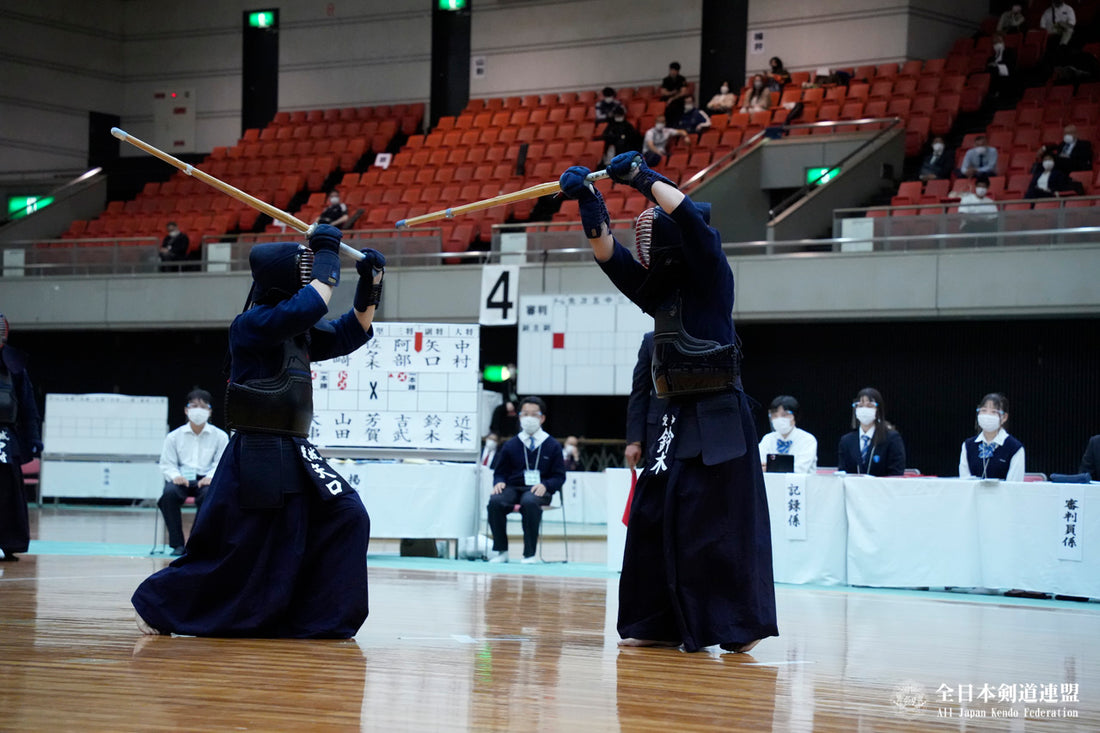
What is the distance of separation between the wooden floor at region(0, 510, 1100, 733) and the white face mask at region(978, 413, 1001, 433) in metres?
3.06

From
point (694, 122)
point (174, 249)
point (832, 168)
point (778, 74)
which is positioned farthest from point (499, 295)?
point (778, 74)

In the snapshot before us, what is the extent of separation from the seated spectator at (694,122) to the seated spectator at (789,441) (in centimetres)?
991

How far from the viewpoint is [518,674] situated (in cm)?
442

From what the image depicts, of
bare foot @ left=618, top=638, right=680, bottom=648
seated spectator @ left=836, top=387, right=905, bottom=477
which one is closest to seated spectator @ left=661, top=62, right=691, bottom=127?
seated spectator @ left=836, top=387, right=905, bottom=477

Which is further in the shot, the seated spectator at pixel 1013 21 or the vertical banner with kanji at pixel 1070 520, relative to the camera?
the seated spectator at pixel 1013 21

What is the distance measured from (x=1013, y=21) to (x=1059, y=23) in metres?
0.92

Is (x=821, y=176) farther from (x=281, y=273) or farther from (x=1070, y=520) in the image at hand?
(x=281, y=273)

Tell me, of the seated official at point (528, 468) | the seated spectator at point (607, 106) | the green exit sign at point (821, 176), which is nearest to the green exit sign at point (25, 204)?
the seated spectator at point (607, 106)

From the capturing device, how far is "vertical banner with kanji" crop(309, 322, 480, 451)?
38.5 ft

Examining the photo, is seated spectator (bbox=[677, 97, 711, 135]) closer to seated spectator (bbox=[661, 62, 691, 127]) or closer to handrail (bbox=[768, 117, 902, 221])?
seated spectator (bbox=[661, 62, 691, 127])

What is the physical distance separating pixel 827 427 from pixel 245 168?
446 inches

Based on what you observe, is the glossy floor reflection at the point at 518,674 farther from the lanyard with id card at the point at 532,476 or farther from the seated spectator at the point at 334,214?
the seated spectator at the point at 334,214

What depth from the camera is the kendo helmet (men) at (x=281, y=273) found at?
550 centimetres

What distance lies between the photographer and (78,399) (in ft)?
58.9
